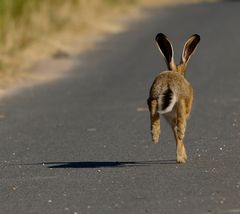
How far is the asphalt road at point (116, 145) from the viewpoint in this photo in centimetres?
784

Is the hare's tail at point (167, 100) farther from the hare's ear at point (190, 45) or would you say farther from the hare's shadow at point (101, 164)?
the hare's ear at point (190, 45)

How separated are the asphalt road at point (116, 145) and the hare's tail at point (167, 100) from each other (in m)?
0.49

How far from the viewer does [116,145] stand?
10.9 metres

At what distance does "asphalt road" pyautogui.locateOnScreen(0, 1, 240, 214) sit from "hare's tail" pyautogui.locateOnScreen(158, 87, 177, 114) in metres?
0.49

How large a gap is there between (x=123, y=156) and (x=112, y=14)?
21774mm

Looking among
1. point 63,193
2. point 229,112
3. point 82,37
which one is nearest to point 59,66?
point 82,37

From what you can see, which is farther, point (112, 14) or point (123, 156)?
point (112, 14)

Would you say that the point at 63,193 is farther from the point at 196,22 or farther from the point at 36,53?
the point at 196,22

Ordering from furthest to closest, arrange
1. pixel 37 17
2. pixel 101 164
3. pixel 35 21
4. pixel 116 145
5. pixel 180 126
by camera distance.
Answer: pixel 37 17 → pixel 35 21 → pixel 116 145 → pixel 101 164 → pixel 180 126

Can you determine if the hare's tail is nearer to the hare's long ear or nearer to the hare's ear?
the hare's long ear

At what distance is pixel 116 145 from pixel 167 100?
5.54ft

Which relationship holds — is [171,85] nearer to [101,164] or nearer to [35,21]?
[101,164]

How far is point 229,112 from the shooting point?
519 inches

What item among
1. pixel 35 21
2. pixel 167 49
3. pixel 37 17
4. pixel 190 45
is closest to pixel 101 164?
pixel 167 49
